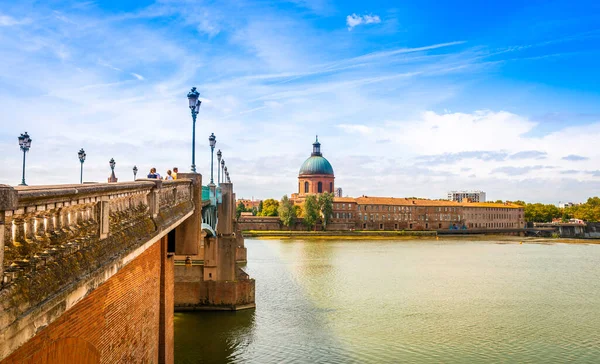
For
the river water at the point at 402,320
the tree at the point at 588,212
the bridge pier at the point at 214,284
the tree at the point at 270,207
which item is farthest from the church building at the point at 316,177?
the bridge pier at the point at 214,284

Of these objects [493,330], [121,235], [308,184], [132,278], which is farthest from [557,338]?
[308,184]

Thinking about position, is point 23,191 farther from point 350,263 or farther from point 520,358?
point 350,263

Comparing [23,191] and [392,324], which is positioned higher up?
[23,191]

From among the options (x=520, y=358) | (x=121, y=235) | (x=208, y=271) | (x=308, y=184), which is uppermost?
(x=308, y=184)

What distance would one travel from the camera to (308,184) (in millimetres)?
139750

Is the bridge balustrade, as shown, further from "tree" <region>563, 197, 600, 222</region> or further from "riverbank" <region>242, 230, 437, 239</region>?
"tree" <region>563, 197, 600, 222</region>

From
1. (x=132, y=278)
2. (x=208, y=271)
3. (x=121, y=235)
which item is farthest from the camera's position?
(x=208, y=271)

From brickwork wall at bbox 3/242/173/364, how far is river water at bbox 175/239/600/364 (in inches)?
339

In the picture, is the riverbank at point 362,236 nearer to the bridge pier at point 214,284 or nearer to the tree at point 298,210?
the tree at point 298,210

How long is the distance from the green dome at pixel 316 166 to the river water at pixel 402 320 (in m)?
93.1

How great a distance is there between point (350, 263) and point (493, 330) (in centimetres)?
2844

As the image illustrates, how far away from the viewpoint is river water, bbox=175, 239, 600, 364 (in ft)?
68.0

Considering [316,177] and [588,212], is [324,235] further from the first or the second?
[588,212]

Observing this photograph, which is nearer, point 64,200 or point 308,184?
point 64,200
